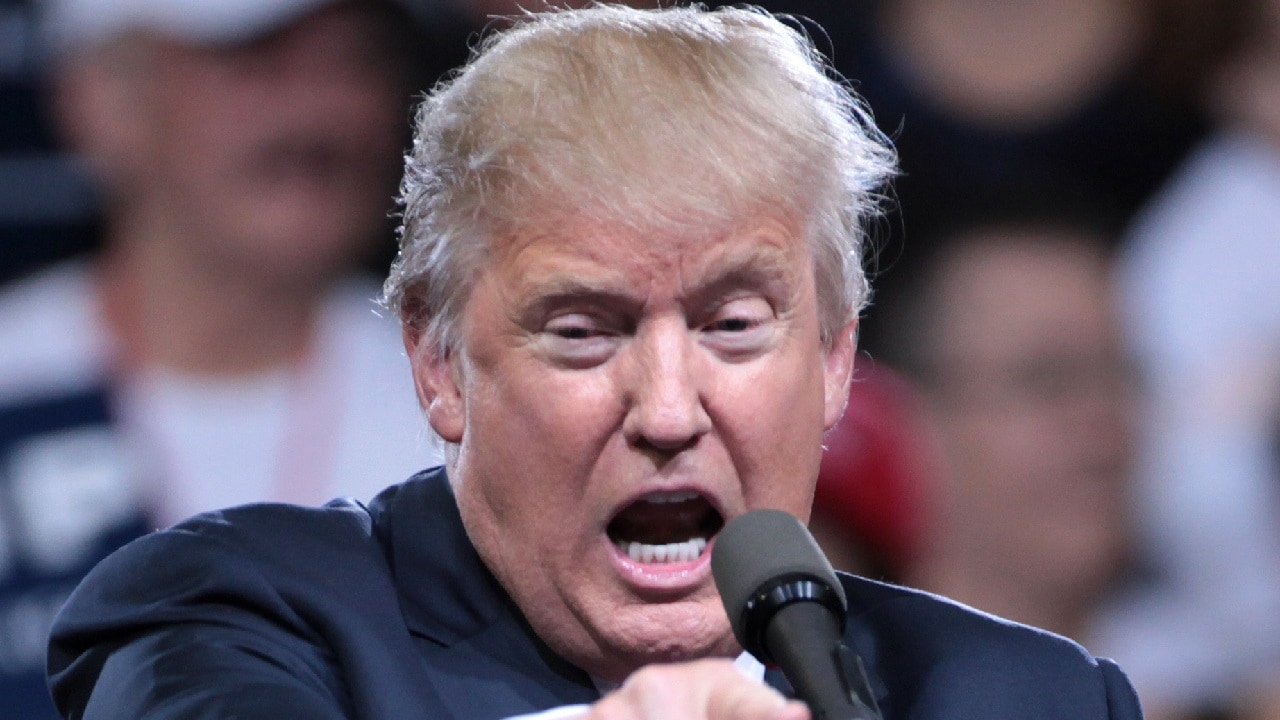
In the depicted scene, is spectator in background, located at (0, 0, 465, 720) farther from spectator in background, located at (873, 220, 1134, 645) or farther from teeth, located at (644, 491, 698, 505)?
teeth, located at (644, 491, 698, 505)

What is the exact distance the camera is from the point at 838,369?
6.23 feet

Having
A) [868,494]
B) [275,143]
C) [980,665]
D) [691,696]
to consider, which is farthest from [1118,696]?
[275,143]

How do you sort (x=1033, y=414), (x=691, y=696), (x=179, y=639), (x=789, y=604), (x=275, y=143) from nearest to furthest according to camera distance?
(x=691, y=696), (x=789, y=604), (x=179, y=639), (x=275, y=143), (x=1033, y=414)

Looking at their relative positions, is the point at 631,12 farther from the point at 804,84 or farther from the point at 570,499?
the point at 570,499

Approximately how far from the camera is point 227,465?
3359 mm

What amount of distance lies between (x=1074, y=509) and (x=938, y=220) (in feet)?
2.11

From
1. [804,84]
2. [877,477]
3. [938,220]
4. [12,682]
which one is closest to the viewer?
[804,84]

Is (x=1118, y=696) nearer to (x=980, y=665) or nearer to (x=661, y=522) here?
(x=980, y=665)

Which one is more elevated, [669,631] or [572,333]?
[572,333]

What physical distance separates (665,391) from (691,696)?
0.55 metres

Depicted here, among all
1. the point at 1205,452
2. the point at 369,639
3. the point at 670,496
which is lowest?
the point at 1205,452

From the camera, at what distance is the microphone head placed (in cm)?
129

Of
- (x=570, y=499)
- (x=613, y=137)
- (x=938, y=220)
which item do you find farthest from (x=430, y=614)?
(x=938, y=220)

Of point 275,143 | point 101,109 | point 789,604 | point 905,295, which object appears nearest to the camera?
point 789,604
